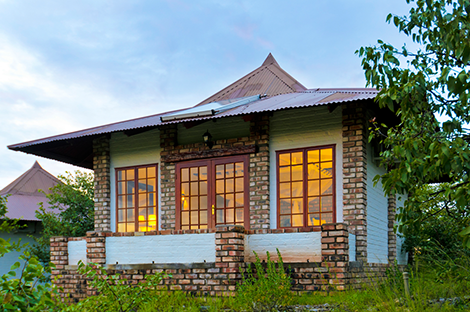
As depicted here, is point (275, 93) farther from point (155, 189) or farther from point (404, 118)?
point (404, 118)

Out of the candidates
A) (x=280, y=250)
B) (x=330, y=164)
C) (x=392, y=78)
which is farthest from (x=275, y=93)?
(x=392, y=78)

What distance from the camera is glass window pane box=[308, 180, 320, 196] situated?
8.98 metres

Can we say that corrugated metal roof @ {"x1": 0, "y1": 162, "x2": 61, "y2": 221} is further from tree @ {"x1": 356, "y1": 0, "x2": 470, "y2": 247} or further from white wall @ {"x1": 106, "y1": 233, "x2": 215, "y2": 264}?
tree @ {"x1": 356, "y1": 0, "x2": 470, "y2": 247}

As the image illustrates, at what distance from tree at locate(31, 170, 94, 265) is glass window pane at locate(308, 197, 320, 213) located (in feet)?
24.2

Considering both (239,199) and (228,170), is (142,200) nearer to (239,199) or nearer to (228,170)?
(228,170)

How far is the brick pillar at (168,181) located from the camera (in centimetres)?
1029

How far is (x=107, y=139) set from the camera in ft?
36.9

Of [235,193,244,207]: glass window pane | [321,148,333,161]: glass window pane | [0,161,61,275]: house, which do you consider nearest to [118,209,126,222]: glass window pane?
[235,193,244,207]: glass window pane

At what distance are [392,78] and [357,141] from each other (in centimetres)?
409

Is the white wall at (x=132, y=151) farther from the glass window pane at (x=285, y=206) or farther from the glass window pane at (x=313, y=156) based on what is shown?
the glass window pane at (x=313, y=156)

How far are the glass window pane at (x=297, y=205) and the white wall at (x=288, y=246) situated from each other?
123 cm

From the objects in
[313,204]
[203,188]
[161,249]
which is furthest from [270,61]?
[161,249]

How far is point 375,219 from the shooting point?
9.47 meters

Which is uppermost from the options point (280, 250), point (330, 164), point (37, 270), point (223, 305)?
point (330, 164)
